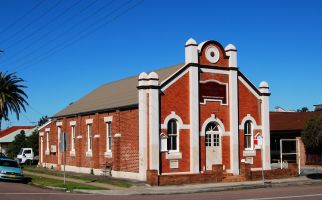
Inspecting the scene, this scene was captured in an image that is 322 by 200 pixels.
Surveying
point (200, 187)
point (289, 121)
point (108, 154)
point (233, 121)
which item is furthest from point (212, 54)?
point (289, 121)

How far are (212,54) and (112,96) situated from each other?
9312 millimetres

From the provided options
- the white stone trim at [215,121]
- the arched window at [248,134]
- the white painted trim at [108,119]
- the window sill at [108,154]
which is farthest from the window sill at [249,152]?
the white painted trim at [108,119]

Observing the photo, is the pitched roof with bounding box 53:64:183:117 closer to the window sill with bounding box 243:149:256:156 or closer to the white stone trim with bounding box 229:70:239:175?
the white stone trim with bounding box 229:70:239:175

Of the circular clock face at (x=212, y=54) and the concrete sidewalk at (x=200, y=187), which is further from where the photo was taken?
the circular clock face at (x=212, y=54)

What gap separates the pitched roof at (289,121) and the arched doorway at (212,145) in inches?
619

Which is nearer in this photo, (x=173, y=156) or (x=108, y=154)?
(x=173, y=156)

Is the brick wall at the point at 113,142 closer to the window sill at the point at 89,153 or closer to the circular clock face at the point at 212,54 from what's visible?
the window sill at the point at 89,153

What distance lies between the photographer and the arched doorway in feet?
105

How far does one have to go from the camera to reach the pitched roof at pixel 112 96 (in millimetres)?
33553

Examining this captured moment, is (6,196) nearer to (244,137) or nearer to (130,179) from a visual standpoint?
(130,179)

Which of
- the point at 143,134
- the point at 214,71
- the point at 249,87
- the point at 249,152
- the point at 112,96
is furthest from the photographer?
the point at 112,96

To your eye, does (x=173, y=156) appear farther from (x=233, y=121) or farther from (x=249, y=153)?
(x=249, y=153)

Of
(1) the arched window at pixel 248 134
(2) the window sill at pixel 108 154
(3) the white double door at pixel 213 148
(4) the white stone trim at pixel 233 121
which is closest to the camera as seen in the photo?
(3) the white double door at pixel 213 148

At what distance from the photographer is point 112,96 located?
3797 centimetres
